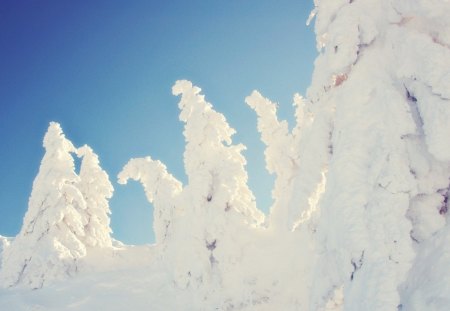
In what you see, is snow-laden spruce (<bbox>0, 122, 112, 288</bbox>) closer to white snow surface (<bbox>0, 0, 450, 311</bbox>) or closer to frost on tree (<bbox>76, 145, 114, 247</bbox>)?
frost on tree (<bbox>76, 145, 114, 247</bbox>)

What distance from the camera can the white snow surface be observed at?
10430 millimetres

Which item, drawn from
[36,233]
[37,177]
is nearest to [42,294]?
[36,233]

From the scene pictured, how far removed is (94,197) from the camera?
42.7 metres

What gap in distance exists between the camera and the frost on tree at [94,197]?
131 feet

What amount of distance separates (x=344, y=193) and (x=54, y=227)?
29608 millimetres

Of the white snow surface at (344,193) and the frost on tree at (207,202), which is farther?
the frost on tree at (207,202)

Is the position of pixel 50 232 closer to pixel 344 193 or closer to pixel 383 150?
pixel 344 193

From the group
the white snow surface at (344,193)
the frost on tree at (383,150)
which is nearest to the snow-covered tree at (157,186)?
the white snow surface at (344,193)

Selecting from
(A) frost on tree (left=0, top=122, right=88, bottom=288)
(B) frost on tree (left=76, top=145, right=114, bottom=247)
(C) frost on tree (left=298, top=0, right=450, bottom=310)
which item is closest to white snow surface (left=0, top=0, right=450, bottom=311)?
(C) frost on tree (left=298, top=0, right=450, bottom=310)

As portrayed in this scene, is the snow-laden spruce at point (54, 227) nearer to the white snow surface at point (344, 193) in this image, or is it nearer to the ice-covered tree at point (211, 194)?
the white snow surface at point (344, 193)

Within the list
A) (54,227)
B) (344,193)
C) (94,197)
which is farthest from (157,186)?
(344,193)

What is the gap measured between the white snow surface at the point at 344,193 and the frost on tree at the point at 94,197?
9.20 metres

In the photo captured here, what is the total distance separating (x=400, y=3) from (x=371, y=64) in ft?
5.51

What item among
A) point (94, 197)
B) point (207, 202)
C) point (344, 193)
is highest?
point (94, 197)
